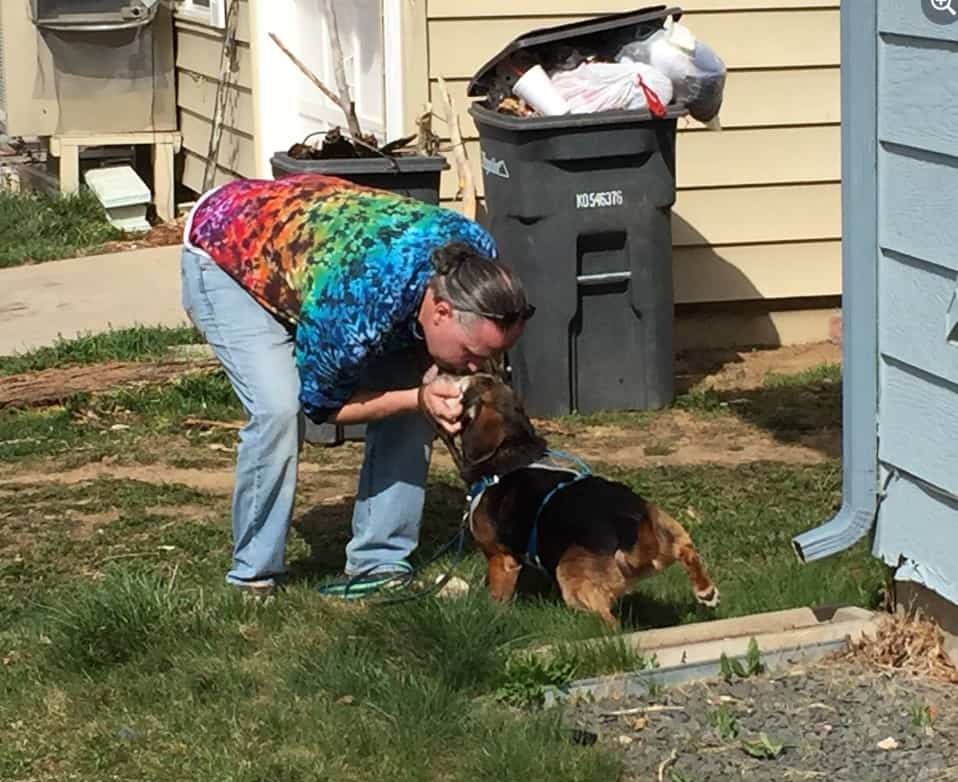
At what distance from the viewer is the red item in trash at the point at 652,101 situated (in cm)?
729

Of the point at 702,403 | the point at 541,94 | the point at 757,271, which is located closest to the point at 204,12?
the point at 757,271

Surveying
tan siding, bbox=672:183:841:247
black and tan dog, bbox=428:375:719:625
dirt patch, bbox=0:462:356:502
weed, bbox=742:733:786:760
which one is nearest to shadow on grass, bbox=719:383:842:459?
tan siding, bbox=672:183:841:247

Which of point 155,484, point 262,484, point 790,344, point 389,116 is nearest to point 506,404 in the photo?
point 262,484

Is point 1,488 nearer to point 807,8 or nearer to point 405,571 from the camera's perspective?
point 405,571

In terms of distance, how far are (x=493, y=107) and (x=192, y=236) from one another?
279 centimetres

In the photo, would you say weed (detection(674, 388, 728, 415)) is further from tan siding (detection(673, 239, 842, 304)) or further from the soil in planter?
the soil in planter

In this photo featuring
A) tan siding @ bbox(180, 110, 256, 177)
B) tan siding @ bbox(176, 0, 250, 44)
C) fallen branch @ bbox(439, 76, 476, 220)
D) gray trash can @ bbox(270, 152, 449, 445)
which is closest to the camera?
gray trash can @ bbox(270, 152, 449, 445)

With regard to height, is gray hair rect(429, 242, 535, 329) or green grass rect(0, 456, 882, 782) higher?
gray hair rect(429, 242, 535, 329)

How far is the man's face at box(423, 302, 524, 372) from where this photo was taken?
169 inches

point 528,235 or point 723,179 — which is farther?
point 723,179

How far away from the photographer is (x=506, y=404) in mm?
4691

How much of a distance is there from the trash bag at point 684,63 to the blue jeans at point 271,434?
9.24ft

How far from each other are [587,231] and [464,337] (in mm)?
3208

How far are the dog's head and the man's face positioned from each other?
171 mm
